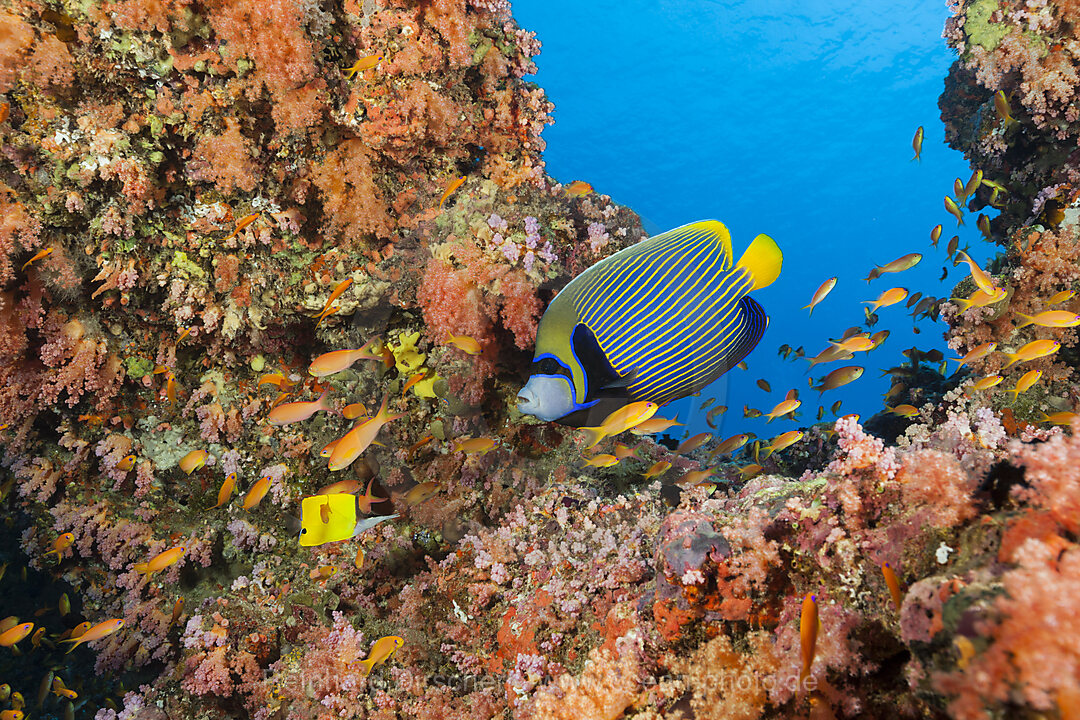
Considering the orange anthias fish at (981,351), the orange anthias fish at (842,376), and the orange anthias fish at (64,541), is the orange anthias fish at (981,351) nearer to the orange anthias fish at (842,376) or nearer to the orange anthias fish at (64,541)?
the orange anthias fish at (842,376)

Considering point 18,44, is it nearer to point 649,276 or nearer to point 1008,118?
point 649,276

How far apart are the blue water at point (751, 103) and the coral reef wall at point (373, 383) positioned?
103 ft

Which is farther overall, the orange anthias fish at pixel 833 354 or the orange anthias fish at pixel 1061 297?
the orange anthias fish at pixel 833 354

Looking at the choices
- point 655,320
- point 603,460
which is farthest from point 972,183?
point 655,320

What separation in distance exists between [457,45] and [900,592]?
142 inches

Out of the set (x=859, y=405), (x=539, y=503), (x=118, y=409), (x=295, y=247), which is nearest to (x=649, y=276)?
(x=539, y=503)

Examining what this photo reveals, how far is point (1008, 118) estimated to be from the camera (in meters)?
4.35

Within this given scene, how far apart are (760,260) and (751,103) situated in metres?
50.1

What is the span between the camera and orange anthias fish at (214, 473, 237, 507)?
3.64 m

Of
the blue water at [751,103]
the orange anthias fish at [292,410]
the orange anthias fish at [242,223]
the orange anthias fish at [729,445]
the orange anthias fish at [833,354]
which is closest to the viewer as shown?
the orange anthias fish at [292,410]

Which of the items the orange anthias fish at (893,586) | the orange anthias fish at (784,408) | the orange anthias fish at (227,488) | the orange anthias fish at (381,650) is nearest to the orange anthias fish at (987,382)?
the orange anthias fish at (784,408)

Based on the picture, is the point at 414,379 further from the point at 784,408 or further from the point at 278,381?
the point at 784,408

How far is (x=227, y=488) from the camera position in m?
3.66

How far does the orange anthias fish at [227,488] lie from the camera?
364 centimetres
